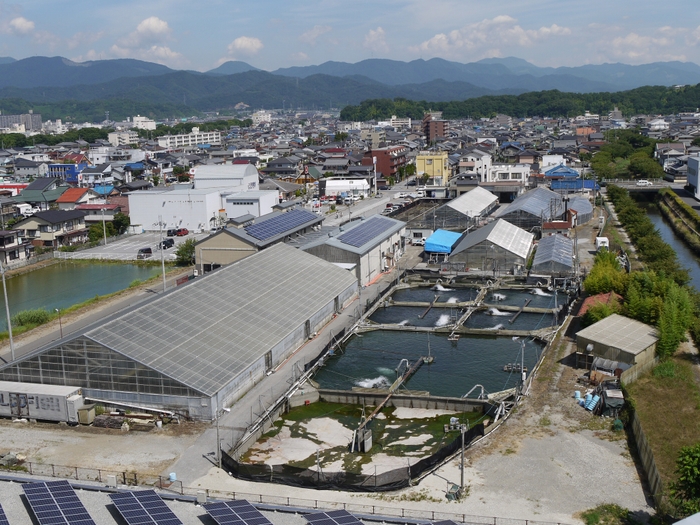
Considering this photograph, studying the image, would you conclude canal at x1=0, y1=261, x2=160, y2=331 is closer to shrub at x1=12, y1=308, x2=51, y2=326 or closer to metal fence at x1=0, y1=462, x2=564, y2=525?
shrub at x1=12, y1=308, x2=51, y2=326

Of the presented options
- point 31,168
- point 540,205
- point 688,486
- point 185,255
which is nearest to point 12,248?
point 185,255

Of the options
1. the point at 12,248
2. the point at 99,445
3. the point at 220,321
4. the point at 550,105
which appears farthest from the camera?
the point at 550,105

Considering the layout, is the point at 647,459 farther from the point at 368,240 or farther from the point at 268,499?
the point at 368,240

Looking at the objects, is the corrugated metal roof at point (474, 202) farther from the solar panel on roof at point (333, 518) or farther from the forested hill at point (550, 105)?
the forested hill at point (550, 105)

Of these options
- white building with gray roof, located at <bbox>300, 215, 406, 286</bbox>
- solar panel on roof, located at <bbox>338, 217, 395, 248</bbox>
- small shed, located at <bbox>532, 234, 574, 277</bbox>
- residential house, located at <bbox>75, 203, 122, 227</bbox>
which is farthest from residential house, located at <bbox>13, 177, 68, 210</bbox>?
small shed, located at <bbox>532, 234, 574, 277</bbox>

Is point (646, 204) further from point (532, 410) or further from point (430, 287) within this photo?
point (532, 410)
